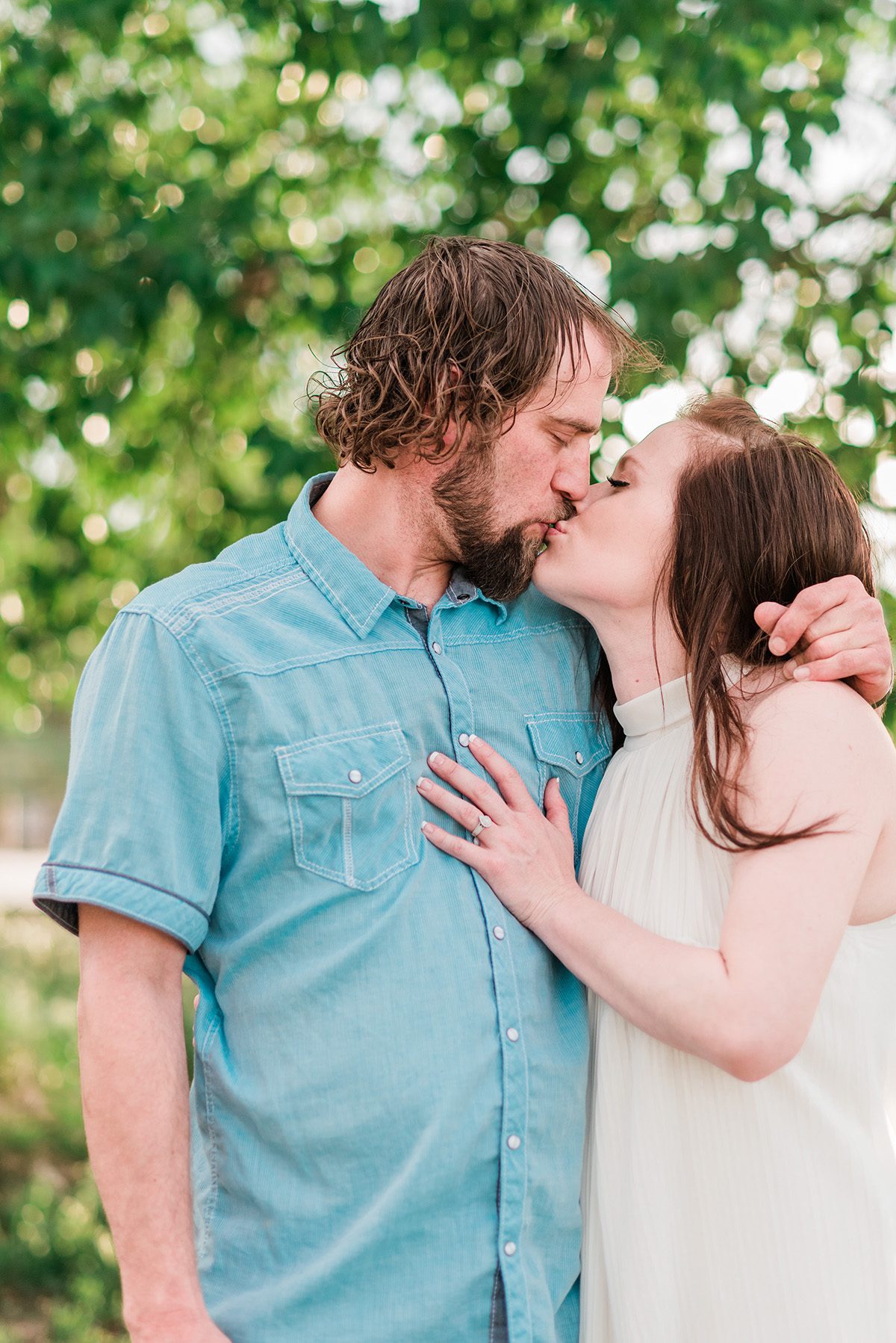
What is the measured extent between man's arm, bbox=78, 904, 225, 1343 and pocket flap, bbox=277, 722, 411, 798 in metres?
0.30

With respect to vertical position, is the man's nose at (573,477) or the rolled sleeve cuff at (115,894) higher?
the man's nose at (573,477)

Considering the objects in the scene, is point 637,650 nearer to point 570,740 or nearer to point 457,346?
point 570,740

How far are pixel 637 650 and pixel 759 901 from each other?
0.60m

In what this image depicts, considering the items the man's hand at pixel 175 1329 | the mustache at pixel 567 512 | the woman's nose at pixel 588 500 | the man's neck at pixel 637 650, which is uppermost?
the woman's nose at pixel 588 500

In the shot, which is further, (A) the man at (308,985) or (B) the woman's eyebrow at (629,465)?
(B) the woman's eyebrow at (629,465)

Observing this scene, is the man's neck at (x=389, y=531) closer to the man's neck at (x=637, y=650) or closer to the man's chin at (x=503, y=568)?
the man's chin at (x=503, y=568)

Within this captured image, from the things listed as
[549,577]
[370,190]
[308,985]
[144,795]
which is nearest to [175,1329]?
[308,985]

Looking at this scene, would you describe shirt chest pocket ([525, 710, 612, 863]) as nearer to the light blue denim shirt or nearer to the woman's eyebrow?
the light blue denim shirt

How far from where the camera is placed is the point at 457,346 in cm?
230

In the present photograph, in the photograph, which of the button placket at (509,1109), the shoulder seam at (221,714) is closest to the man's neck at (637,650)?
the button placket at (509,1109)

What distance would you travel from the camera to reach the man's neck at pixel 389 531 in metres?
2.20

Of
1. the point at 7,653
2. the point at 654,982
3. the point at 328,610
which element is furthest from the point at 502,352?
the point at 7,653

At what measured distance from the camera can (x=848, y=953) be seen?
200cm

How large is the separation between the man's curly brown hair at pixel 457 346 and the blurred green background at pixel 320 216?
0.84 meters
